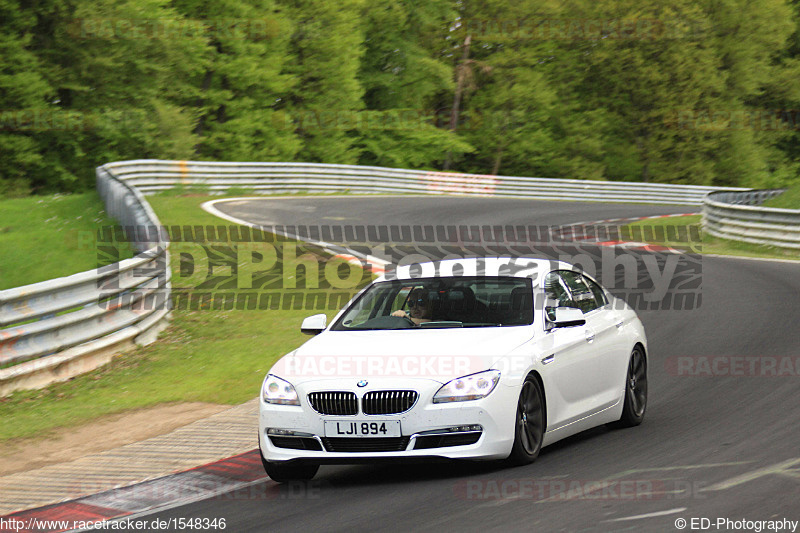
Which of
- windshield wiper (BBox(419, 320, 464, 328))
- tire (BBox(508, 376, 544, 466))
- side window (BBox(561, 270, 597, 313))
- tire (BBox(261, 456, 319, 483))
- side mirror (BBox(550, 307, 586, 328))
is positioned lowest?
tire (BBox(261, 456, 319, 483))

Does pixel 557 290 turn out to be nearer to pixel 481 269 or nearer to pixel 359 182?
pixel 481 269

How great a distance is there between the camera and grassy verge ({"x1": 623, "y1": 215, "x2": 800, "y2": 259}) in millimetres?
25734

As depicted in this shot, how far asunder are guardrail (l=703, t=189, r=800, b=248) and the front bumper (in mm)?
19818

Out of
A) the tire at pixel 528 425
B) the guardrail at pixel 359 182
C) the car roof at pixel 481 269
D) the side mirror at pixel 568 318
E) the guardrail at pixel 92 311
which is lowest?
the guardrail at pixel 359 182

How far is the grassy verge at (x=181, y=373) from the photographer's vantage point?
10.6 m

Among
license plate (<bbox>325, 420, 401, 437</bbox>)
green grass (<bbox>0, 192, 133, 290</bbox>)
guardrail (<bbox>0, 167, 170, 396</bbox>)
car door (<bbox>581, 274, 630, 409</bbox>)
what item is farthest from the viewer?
green grass (<bbox>0, 192, 133, 290</bbox>)

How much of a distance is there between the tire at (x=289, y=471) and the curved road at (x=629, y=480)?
3.8 inches

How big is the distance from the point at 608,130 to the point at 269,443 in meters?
65.2

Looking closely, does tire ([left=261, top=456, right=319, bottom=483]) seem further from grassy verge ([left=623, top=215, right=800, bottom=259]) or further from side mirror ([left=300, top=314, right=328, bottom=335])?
grassy verge ([left=623, top=215, right=800, bottom=259])

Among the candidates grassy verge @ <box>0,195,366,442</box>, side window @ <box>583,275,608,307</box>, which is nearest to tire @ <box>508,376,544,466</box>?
side window @ <box>583,275,608,307</box>

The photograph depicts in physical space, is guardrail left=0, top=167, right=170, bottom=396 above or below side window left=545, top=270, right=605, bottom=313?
below

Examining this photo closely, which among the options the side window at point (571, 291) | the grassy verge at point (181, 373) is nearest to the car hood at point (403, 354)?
the side window at point (571, 291)

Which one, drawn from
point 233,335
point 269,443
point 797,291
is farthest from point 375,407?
point 797,291

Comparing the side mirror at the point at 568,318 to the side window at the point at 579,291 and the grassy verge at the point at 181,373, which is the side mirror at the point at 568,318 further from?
the grassy verge at the point at 181,373
